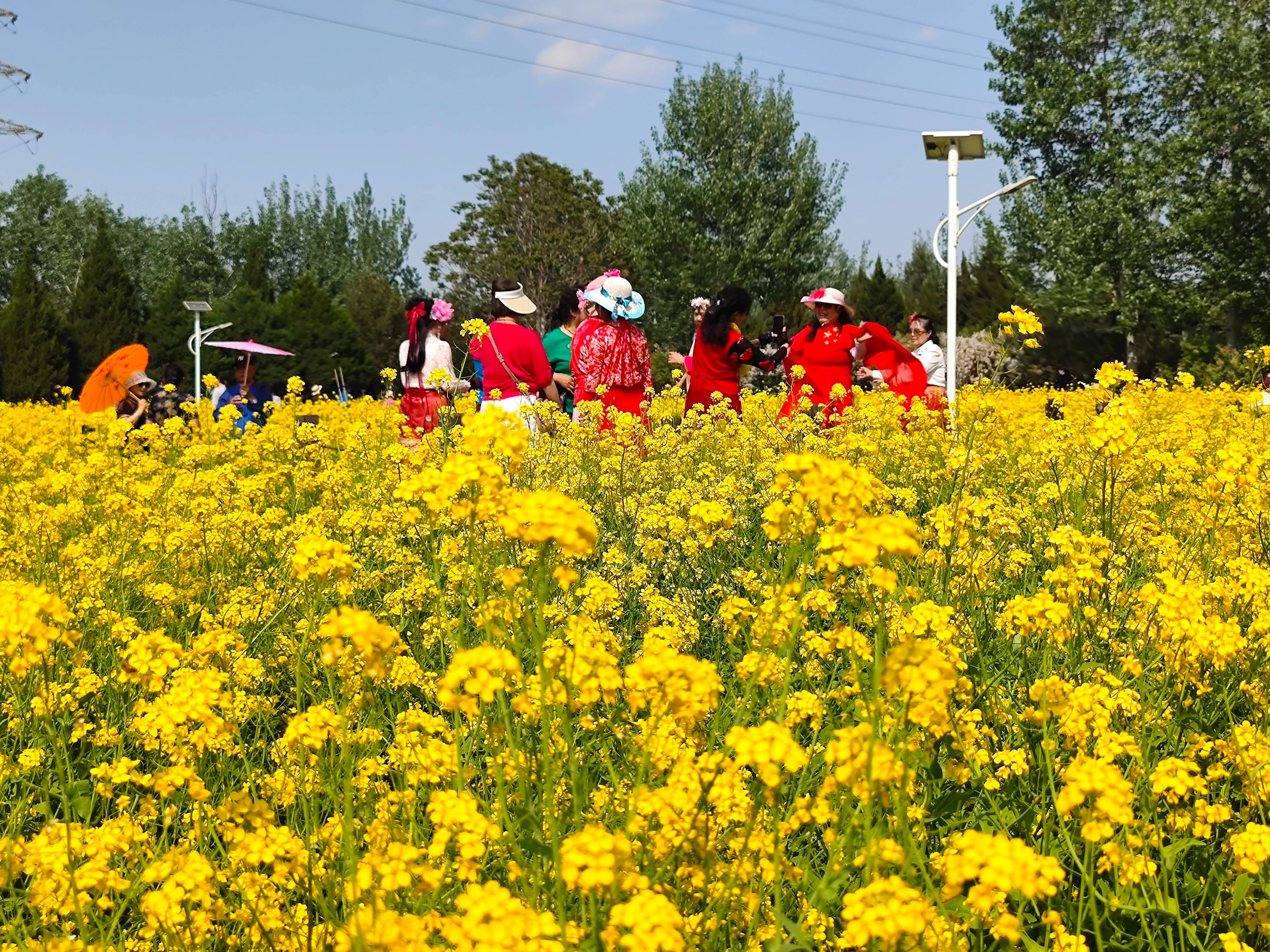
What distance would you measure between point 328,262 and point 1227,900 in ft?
208

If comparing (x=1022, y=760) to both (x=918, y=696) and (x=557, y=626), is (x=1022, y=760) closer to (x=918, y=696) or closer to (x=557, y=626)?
(x=918, y=696)

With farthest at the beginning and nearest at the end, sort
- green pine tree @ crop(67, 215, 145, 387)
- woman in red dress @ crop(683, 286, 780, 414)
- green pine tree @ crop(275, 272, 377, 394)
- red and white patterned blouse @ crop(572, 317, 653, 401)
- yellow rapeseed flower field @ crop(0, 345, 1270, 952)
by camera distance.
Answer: green pine tree @ crop(275, 272, 377, 394), green pine tree @ crop(67, 215, 145, 387), woman in red dress @ crop(683, 286, 780, 414), red and white patterned blouse @ crop(572, 317, 653, 401), yellow rapeseed flower field @ crop(0, 345, 1270, 952)

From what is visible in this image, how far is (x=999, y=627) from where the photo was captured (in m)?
2.88

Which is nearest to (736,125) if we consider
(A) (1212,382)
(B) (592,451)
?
(A) (1212,382)

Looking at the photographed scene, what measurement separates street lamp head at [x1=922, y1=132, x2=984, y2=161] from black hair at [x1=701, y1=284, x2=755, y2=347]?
3.75 m

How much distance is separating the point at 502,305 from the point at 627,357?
35.7 inches

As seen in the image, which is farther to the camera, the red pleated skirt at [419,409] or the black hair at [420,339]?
the black hair at [420,339]

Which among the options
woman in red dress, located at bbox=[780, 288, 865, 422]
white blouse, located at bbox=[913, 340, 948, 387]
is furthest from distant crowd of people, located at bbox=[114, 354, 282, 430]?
white blouse, located at bbox=[913, 340, 948, 387]

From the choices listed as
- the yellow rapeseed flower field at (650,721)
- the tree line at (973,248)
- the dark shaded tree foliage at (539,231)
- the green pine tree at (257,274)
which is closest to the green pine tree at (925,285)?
the tree line at (973,248)

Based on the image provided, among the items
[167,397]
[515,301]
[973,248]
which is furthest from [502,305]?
[973,248]

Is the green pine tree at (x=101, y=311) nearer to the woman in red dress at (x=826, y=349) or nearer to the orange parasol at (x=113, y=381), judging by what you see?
the orange parasol at (x=113, y=381)

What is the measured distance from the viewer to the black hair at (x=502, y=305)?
7.21 metres

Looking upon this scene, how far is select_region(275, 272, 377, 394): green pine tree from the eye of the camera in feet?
122

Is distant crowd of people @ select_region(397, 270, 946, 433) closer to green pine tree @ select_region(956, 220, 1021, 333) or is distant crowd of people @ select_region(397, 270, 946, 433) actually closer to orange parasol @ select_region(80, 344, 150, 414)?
orange parasol @ select_region(80, 344, 150, 414)
